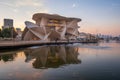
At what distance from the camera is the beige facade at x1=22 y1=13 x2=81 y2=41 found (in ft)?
263

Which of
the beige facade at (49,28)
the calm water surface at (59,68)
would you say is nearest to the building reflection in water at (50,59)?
the calm water surface at (59,68)

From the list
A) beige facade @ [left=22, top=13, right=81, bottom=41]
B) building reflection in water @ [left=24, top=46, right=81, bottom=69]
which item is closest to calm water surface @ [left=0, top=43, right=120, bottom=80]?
building reflection in water @ [left=24, top=46, right=81, bottom=69]

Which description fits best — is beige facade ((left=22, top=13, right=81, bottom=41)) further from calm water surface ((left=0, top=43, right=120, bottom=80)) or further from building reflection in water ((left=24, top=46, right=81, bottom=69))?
calm water surface ((left=0, top=43, right=120, bottom=80))

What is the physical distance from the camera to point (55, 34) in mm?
90562

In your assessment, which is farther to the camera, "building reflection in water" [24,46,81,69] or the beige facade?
the beige facade

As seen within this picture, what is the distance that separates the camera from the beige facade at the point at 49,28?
80.1 m

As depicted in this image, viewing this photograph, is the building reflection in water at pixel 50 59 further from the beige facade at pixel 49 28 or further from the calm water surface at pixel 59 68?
the beige facade at pixel 49 28

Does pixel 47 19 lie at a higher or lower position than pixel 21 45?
higher

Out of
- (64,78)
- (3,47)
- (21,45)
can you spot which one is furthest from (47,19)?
(64,78)

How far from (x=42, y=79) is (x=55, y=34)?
79445mm

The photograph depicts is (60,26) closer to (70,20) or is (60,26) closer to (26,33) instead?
(70,20)

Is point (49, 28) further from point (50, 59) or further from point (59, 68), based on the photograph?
point (59, 68)

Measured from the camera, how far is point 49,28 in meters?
92.8

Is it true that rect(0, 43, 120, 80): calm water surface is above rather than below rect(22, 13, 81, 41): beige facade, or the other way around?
below
